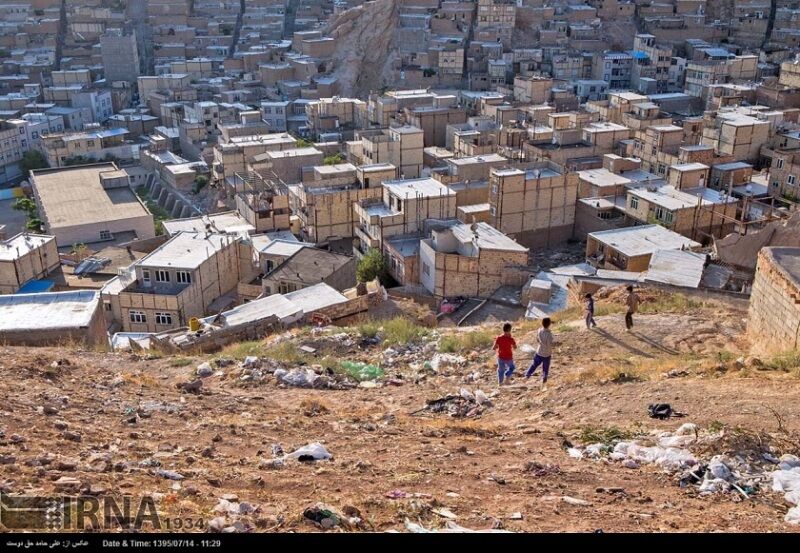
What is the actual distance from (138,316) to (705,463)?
561 inches

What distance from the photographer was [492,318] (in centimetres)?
1659

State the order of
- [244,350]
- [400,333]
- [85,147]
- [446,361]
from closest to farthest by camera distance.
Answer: [446,361]
[244,350]
[400,333]
[85,147]

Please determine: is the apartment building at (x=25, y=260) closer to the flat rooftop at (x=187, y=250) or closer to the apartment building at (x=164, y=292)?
the apartment building at (x=164, y=292)

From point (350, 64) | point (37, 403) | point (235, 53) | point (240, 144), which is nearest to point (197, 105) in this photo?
point (240, 144)

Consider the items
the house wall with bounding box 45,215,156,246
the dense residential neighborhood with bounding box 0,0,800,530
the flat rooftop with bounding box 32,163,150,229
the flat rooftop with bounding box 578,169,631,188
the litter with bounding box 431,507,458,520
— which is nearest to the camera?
the litter with bounding box 431,507,458,520

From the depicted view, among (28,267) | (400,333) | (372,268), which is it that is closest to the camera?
(400,333)

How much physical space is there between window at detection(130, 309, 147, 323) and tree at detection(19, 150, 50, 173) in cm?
2255

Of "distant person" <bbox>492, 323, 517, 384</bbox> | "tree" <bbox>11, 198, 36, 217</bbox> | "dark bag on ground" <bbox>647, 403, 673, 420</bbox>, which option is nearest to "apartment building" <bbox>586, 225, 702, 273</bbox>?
"distant person" <bbox>492, 323, 517, 384</bbox>

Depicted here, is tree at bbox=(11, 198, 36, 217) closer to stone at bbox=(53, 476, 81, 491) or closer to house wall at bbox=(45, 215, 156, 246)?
house wall at bbox=(45, 215, 156, 246)

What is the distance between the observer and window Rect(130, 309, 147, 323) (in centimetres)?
1750

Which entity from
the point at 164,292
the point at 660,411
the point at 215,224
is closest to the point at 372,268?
the point at 164,292

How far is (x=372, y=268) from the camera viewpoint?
Answer: 20.2 metres

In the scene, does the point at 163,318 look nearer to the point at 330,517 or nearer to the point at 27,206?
the point at 330,517

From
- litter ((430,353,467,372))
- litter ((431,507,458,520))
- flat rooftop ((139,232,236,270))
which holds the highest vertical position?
litter ((431,507,458,520))
